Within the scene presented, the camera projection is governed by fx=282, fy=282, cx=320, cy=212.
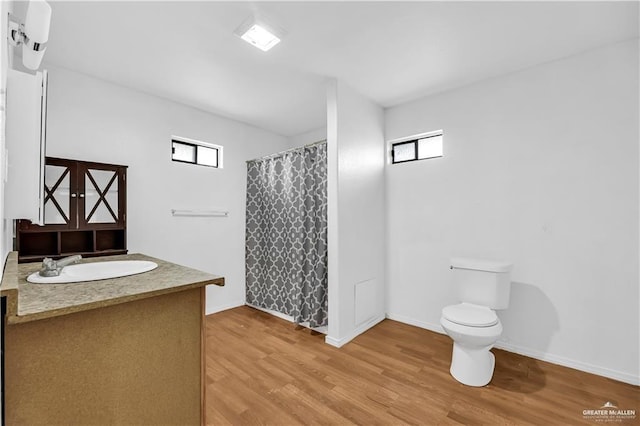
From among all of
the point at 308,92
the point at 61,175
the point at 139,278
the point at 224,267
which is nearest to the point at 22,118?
the point at 139,278

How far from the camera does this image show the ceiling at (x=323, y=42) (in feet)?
5.60

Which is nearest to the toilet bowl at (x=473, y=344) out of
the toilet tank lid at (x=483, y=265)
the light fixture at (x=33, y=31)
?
the toilet tank lid at (x=483, y=265)

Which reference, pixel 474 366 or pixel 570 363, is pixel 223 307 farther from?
pixel 570 363

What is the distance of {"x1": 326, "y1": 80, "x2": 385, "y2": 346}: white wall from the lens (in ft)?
8.31

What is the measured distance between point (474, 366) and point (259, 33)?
2.67m

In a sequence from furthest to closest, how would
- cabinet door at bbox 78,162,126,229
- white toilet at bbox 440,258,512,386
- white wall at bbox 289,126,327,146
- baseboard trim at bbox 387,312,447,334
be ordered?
white wall at bbox 289,126,327,146 → baseboard trim at bbox 387,312,447,334 → cabinet door at bbox 78,162,126,229 → white toilet at bbox 440,258,512,386

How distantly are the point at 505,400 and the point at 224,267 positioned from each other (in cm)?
289

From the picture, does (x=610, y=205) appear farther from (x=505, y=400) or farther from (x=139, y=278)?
(x=139, y=278)

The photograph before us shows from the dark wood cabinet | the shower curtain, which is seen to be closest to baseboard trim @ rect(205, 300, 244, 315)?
the shower curtain

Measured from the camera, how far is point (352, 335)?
264 cm

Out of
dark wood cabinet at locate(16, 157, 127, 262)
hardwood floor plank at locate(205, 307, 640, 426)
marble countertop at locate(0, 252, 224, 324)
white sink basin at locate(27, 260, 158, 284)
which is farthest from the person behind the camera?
dark wood cabinet at locate(16, 157, 127, 262)

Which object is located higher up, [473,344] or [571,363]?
[473,344]

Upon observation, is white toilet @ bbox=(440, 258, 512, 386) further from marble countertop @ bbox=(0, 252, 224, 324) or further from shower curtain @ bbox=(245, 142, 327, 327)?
marble countertop @ bbox=(0, 252, 224, 324)

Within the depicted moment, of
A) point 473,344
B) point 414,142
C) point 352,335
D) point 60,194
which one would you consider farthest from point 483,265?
point 60,194
